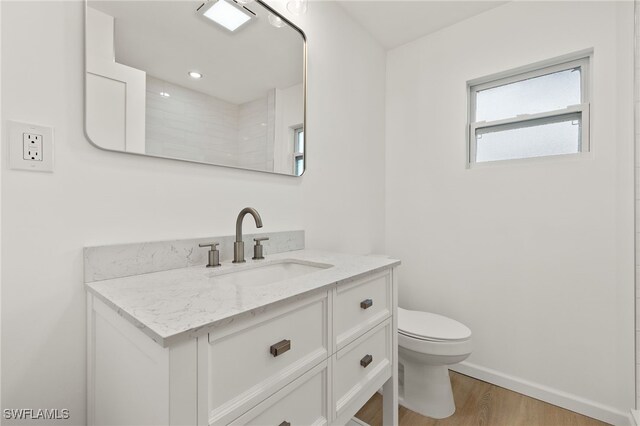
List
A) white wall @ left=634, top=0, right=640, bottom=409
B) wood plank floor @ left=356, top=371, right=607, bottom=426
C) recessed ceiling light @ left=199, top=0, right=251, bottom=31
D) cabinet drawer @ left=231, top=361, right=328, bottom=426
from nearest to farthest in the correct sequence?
cabinet drawer @ left=231, top=361, right=328, bottom=426, recessed ceiling light @ left=199, top=0, right=251, bottom=31, white wall @ left=634, top=0, right=640, bottom=409, wood plank floor @ left=356, top=371, right=607, bottom=426

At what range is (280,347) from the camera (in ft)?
2.48

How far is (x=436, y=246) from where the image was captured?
2172 millimetres

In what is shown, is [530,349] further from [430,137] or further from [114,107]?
[114,107]

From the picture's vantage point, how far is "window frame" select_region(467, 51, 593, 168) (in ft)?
5.52

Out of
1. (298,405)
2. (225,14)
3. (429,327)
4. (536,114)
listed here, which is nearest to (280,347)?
(298,405)

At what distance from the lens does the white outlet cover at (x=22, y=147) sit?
2.60 ft

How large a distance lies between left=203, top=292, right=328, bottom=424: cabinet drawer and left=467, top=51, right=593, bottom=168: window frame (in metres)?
1.74

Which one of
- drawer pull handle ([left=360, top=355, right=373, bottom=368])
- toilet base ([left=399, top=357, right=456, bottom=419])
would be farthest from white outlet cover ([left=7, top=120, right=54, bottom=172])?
toilet base ([left=399, top=357, right=456, bottom=419])

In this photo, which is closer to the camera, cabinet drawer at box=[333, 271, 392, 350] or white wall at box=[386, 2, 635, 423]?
cabinet drawer at box=[333, 271, 392, 350]

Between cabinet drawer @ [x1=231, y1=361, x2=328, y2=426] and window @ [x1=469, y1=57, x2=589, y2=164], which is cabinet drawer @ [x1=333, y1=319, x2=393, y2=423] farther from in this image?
window @ [x1=469, y1=57, x2=589, y2=164]

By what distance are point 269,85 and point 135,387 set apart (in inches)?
52.1

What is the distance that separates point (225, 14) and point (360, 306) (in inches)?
52.0

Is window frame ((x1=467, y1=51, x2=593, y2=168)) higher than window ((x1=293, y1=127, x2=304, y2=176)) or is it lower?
higher

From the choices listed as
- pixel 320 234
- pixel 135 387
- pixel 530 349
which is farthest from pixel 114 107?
pixel 530 349
